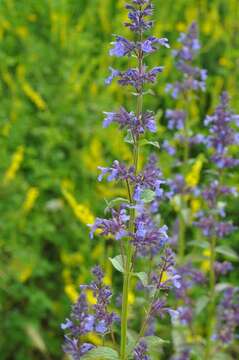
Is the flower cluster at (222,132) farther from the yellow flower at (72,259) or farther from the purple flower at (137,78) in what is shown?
the yellow flower at (72,259)

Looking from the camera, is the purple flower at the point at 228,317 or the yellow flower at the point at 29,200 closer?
the purple flower at the point at 228,317

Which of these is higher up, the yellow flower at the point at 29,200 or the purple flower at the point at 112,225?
the yellow flower at the point at 29,200

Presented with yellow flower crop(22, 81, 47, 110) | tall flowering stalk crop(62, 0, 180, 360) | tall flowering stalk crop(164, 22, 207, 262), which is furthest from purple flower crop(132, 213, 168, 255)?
yellow flower crop(22, 81, 47, 110)

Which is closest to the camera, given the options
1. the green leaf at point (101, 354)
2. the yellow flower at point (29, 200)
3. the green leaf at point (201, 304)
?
→ the green leaf at point (101, 354)

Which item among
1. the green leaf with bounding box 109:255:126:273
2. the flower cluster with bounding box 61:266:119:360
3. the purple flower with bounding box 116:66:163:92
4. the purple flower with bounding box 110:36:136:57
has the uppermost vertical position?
the purple flower with bounding box 110:36:136:57

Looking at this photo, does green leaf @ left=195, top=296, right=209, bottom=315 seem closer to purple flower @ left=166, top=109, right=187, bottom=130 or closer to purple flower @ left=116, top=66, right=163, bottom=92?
purple flower @ left=166, top=109, right=187, bottom=130

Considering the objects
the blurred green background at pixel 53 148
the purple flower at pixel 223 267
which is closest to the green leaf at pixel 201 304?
the purple flower at pixel 223 267
